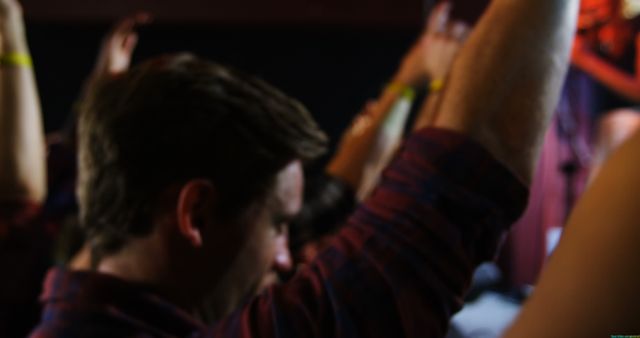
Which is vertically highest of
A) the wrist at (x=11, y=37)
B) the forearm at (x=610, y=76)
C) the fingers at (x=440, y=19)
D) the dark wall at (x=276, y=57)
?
the fingers at (x=440, y=19)

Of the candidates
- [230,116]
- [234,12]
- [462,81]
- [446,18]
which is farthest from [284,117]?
[234,12]

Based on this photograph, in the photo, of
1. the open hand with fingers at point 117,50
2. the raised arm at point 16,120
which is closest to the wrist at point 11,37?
the raised arm at point 16,120

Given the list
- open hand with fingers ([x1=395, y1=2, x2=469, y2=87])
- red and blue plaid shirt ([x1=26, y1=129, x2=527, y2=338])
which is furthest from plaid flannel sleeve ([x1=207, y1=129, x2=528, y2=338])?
open hand with fingers ([x1=395, y1=2, x2=469, y2=87])

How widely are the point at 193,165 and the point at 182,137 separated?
4 cm

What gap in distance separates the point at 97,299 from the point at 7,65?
0.68 metres

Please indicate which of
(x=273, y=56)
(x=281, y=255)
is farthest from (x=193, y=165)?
(x=273, y=56)

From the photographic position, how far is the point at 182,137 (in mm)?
788

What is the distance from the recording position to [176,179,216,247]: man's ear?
80cm

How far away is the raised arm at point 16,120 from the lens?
48.2 inches

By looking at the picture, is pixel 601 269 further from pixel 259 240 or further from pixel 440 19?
pixel 440 19

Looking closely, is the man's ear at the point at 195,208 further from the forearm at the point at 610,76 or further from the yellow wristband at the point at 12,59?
the forearm at the point at 610,76

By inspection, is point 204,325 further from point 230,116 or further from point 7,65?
point 7,65

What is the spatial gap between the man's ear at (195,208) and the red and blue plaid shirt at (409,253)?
0.16m

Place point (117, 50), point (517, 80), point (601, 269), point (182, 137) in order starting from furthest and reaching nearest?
point (117, 50) → point (182, 137) → point (517, 80) → point (601, 269)
